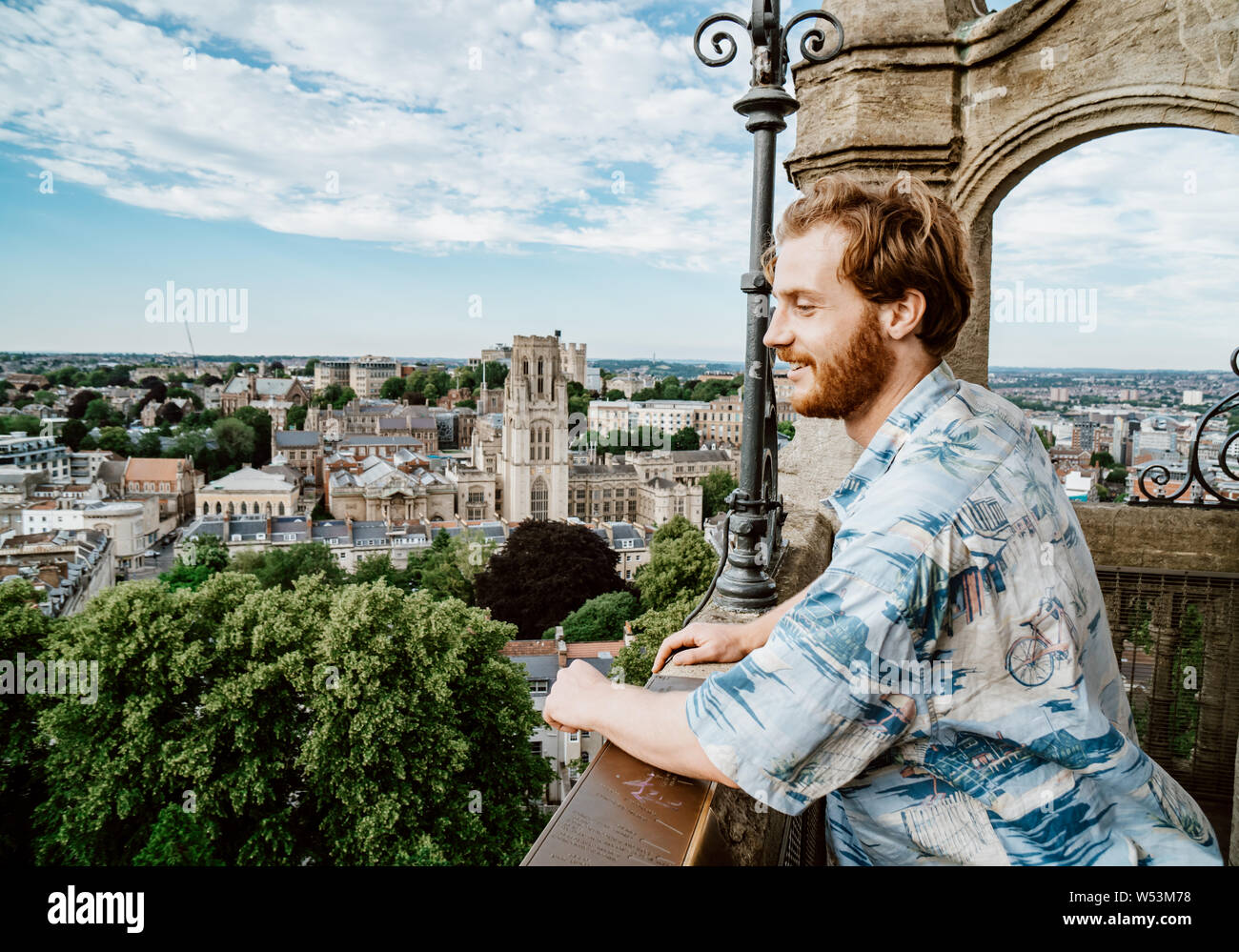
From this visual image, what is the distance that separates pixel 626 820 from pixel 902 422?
627mm

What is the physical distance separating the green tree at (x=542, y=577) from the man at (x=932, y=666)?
92.6 ft

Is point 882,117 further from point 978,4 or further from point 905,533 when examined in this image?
point 905,533

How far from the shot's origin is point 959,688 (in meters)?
0.97

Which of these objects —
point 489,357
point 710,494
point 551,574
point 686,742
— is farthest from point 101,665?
point 489,357

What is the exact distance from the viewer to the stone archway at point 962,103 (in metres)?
3.12

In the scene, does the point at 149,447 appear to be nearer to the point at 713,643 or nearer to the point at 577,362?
the point at 577,362

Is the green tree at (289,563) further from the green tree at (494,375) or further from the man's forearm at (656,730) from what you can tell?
the green tree at (494,375)

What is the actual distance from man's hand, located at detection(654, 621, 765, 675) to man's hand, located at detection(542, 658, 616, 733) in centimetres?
33

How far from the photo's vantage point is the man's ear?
117 cm

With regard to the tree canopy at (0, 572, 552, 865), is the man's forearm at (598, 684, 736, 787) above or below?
above

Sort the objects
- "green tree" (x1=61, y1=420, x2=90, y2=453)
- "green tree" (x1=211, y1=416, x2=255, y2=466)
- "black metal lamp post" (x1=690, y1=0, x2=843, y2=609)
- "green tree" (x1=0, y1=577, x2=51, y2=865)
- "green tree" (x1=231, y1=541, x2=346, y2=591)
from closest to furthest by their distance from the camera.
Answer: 1. "black metal lamp post" (x1=690, y1=0, x2=843, y2=609)
2. "green tree" (x1=0, y1=577, x2=51, y2=865)
3. "green tree" (x1=231, y1=541, x2=346, y2=591)
4. "green tree" (x1=61, y1=420, x2=90, y2=453)
5. "green tree" (x1=211, y1=416, x2=255, y2=466)

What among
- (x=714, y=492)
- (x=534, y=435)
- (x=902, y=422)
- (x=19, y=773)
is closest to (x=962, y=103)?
(x=902, y=422)

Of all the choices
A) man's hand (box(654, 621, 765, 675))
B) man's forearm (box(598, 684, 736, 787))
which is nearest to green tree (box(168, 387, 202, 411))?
man's hand (box(654, 621, 765, 675))

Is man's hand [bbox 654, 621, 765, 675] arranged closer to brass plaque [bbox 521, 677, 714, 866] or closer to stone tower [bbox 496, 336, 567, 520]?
brass plaque [bbox 521, 677, 714, 866]
